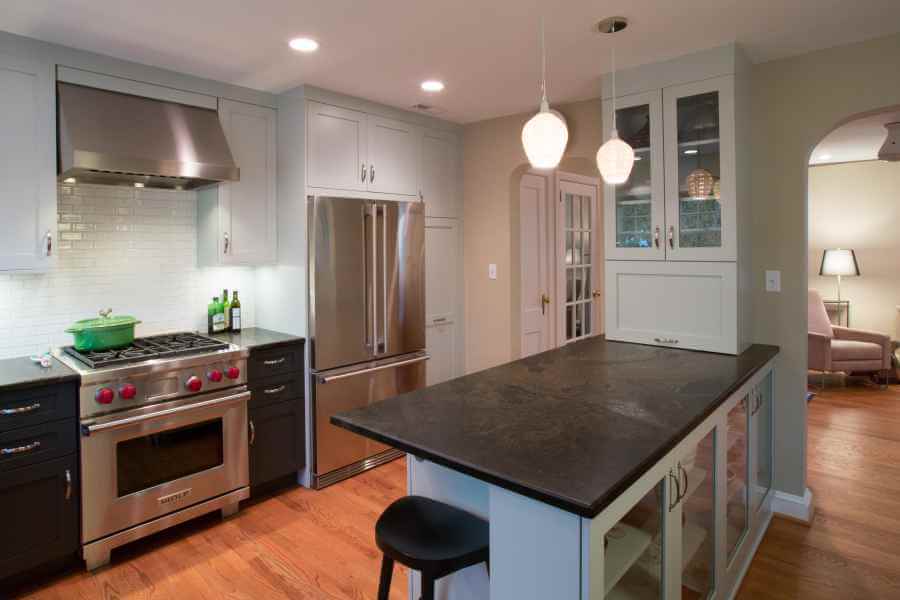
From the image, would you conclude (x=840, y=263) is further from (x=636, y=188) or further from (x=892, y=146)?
(x=636, y=188)

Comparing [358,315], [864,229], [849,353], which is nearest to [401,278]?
[358,315]

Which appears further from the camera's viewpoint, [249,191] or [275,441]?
[249,191]

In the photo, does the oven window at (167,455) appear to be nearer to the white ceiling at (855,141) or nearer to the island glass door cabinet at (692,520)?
the island glass door cabinet at (692,520)

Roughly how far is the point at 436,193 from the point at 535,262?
1.13m

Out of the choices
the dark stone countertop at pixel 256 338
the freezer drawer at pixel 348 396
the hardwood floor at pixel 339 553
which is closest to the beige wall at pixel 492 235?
the freezer drawer at pixel 348 396

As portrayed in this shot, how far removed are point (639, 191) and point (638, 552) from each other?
6.67 ft

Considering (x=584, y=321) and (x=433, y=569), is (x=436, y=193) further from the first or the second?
(x=433, y=569)

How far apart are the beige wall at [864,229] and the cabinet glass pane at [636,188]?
5032mm

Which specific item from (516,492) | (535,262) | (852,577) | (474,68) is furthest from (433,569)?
(535,262)

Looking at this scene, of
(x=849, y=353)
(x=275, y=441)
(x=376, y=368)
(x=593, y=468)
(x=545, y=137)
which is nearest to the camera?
(x=593, y=468)

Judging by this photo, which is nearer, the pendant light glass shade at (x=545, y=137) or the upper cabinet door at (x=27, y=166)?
the pendant light glass shade at (x=545, y=137)

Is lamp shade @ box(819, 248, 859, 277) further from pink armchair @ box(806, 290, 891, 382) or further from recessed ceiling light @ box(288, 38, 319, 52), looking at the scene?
recessed ceiling light @ box(288, 38, 319, 52)

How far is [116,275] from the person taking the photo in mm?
3141

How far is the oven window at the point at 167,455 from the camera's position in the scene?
2641 millimetres
